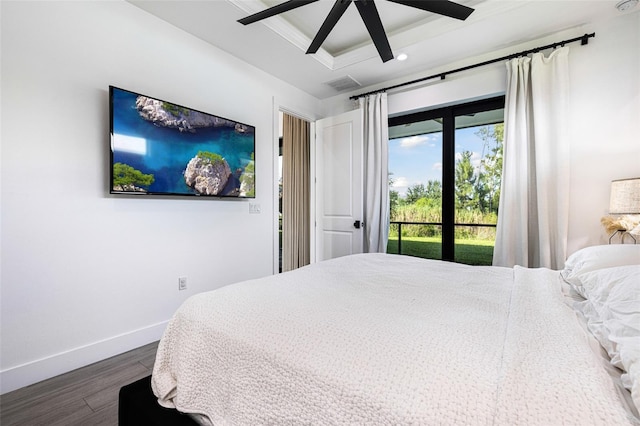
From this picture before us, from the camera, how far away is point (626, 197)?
6.55 ft

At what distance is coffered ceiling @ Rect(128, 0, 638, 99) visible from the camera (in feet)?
7.39

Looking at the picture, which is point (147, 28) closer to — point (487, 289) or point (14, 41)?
point (14, 41)

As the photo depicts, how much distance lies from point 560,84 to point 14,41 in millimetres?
3915

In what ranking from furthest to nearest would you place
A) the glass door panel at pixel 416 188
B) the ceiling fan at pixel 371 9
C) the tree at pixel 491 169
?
1. the glass door panel at pixel 416 188
2. the tree at pixel 491 169
3. the ceiling fan at pixel 371 9

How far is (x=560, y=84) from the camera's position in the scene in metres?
2.43

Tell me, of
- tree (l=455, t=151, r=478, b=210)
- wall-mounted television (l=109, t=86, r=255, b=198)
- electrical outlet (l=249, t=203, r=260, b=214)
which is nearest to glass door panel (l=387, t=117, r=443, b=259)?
tree (l=455, t=151, r=478, b=210)

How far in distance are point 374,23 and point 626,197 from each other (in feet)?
6.90

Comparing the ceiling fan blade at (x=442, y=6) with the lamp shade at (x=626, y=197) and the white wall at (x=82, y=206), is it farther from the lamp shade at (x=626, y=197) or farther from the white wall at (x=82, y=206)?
the white wall at (x=82, y=206)

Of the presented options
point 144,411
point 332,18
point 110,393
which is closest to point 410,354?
point 144,411

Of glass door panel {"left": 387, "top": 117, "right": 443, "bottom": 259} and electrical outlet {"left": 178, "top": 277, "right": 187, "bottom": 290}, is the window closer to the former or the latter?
glass door panel {"left": 387, "top": 117, "right": 443, "bottom": 259}

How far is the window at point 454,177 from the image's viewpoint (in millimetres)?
3062

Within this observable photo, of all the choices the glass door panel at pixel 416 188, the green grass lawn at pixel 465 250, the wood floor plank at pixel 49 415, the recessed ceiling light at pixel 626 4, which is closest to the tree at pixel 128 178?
the wood floor plank at pixel 49 415

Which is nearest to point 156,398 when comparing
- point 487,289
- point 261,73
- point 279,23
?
point 487,289

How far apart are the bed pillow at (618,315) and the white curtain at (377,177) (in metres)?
2.21
